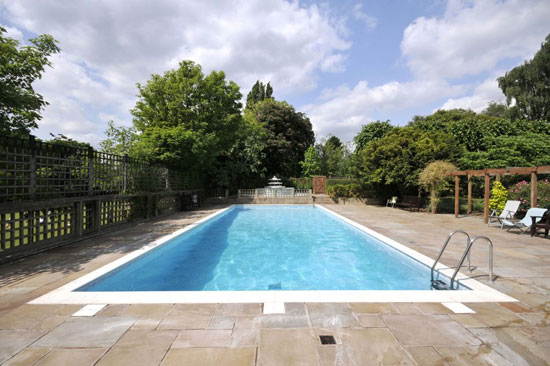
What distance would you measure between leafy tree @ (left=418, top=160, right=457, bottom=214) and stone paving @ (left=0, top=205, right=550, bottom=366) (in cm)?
1008

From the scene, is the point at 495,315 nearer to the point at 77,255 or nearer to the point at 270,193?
the point at 77,255

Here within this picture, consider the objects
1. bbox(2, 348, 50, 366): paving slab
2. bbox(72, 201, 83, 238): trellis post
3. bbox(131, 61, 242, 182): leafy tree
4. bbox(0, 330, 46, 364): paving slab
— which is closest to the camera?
bbox(2, 348, 50, 366): paving slab

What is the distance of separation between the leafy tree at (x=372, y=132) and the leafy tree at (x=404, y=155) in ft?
13.0

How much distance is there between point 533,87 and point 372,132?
16.2 m

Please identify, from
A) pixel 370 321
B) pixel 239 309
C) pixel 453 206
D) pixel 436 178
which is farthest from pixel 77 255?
pixel 453 206

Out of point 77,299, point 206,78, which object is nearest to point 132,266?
point 77,299

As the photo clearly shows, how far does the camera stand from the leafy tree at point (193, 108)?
1577cm

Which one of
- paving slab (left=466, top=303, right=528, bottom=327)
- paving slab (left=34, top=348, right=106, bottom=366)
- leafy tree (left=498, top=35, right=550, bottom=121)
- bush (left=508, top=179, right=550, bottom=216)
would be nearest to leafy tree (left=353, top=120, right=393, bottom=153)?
bush (left=508, top=179, right=550, bottom=216)

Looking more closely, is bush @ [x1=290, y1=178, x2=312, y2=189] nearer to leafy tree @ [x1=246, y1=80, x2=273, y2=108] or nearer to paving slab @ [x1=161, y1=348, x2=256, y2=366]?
leafy tree @ [x1=246, y1=80, x2=273, y2=108]

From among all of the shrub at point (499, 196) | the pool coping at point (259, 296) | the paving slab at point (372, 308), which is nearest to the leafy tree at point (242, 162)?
the shrub at point (499, 196)

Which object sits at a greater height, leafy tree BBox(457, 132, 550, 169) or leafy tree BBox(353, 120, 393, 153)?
leafy tree BBox(353, 120, 393, 153)

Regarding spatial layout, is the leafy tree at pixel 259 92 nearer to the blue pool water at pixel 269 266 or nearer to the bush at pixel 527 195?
the bush at pixel 527 195

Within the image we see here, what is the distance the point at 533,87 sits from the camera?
72.9 feet

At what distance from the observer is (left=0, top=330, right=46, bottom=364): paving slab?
199 centimetres
